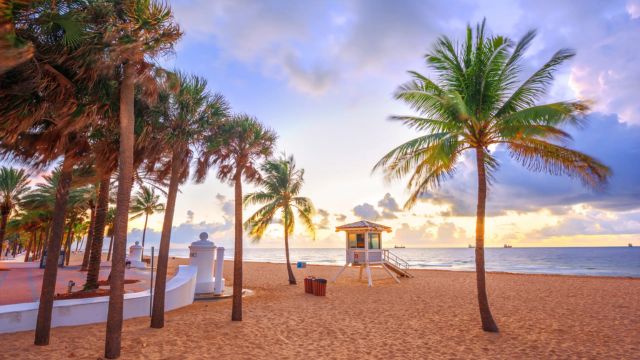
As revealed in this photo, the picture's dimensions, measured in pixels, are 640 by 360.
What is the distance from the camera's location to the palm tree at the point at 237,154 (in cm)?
1203

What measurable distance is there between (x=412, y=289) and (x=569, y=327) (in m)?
10.4

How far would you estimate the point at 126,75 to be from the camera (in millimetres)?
7902

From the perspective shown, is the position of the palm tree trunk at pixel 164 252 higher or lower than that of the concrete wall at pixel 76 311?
higher

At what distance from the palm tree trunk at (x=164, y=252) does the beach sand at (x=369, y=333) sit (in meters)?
0.48

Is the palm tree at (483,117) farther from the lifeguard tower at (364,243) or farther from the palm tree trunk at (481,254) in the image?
the lifeguard tower at (364,243)

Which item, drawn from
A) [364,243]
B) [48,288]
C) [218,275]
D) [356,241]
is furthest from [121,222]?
[356,241]

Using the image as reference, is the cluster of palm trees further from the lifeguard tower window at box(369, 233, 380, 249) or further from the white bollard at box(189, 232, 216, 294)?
the lifeguard tower window at box(369, 233, 380, 249)

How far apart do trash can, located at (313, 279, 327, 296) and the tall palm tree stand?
38.5 feet

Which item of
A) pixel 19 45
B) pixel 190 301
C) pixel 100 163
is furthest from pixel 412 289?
pixel 19 45

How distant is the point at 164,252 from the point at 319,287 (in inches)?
381

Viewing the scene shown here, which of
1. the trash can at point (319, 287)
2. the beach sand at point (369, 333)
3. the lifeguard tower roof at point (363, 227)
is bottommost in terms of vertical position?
the beach sand at point (369, 333)

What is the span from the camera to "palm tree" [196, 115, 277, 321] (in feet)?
39.5

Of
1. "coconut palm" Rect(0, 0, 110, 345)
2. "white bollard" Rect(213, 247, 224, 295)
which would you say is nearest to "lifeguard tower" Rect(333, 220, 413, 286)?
"white bollard" Rect(213, 247, 224, 295)

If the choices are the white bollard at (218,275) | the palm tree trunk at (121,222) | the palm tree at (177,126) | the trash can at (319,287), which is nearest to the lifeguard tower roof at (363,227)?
the trash can at (319,287)
